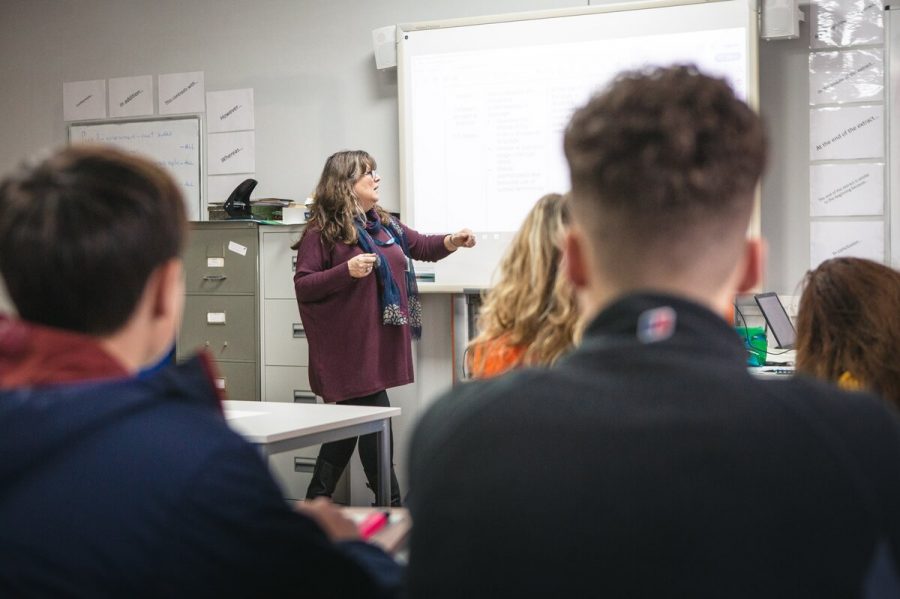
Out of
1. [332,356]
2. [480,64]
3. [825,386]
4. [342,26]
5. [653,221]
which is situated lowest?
[332,356]

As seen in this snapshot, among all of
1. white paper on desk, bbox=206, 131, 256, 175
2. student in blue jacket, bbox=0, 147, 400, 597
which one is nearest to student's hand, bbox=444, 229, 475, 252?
white paper on desk, bbox=206, 131, 256, 175

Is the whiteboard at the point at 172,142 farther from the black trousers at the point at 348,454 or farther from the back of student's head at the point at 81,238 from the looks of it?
the back of student's head at the point at 81,238

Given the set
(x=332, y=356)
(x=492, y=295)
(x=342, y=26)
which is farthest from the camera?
(x=342, y=26)

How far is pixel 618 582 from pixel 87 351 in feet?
1.94

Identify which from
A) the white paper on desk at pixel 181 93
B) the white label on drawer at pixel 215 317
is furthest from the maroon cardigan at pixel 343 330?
the white paper on desk at pixel 181 93

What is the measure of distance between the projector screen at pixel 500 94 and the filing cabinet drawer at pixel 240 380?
1002 millimetres

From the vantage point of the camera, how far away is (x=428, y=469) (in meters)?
0.77

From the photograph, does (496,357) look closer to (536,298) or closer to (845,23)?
(536,298)

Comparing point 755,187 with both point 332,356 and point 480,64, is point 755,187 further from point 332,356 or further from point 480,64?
point 480,64

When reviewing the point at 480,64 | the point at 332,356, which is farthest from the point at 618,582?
the point at 480,64

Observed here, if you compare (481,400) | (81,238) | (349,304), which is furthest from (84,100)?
(481,400)

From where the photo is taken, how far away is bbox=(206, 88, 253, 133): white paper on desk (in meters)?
4.92

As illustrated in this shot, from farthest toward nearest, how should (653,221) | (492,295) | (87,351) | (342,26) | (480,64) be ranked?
1. (342,26)
2. (480,64)
3. (492,295)
4. (87,351)
5. (653,221)

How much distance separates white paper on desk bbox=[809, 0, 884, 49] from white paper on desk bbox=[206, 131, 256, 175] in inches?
118
